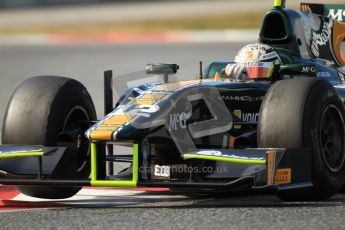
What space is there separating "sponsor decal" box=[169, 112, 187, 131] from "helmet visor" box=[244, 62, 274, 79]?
125 cm

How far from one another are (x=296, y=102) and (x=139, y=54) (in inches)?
664

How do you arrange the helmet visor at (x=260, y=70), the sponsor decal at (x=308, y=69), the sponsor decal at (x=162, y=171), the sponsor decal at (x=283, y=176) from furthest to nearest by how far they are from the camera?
the sponsor decal at (x=308, y=69) < the helmet visor at (x=260, y=70) < the sponsor decal at (x=162, y=171) < the sponsor decal at (x=283, y=176)

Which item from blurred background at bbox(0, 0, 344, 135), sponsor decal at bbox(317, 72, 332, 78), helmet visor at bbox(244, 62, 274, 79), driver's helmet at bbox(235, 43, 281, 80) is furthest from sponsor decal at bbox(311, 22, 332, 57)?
blurred background at bbox(0, 0, 344, 135)

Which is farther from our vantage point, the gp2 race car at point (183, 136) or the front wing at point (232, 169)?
the gp2 race car at point (183, 136)

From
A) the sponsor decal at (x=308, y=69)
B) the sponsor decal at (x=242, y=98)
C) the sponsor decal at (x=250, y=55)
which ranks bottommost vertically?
the sponsor decal at (x=242, y=98)

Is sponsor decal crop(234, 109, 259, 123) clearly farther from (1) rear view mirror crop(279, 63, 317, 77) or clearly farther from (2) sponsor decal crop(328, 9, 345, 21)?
(2) sponsor decal crop(328, 9, 345, 21)

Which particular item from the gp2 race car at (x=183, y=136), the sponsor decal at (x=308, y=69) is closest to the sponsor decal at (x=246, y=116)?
the gp2 race car at (x=183, y=136)

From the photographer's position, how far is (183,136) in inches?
294

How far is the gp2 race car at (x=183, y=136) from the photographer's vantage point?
703cm

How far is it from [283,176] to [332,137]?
0.76 metres

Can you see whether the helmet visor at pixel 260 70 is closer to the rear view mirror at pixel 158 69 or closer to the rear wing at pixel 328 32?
the rear view mirror at pixel 158 69

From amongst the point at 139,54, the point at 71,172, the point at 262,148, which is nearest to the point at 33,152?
the point at 71,172

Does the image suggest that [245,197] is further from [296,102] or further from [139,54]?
[139,54]

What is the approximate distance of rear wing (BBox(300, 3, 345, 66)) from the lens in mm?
9844
